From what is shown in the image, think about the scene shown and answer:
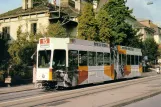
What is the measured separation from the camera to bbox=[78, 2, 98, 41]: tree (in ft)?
126

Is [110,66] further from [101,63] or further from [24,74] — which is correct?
[24,74]

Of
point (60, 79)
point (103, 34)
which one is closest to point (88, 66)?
point (60, 79)

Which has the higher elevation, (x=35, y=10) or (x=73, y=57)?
(x=35, y=10)

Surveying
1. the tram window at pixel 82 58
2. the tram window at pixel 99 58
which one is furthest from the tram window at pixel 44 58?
the tram window at pixel 99 58

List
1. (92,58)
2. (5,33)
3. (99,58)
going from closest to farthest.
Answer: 1. (92,58)
2. (99,58)
3. (5,33)

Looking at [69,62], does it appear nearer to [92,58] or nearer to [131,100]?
[92,58]

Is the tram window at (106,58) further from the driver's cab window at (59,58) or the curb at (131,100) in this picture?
the curb at (131,100)

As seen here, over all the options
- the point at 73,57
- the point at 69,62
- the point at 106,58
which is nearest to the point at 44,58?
the point at 69,62

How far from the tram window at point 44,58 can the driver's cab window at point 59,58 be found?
0.36m

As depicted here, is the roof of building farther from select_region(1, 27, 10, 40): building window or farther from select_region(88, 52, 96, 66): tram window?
select_region(88, 52, 96, 66): tram window

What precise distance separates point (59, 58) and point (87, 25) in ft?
55.8

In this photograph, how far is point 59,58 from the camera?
2222cm

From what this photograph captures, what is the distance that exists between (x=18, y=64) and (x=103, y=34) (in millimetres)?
12346

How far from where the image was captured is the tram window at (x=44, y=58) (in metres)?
22.2
